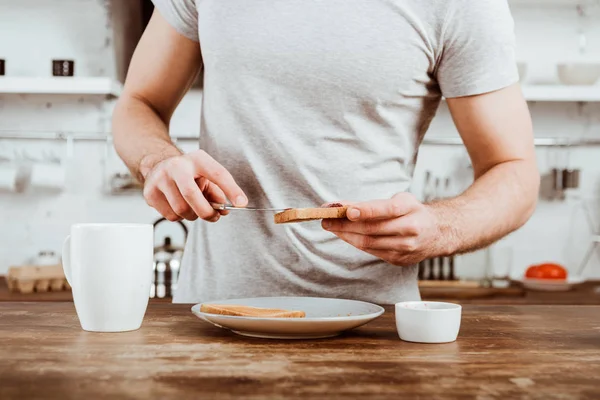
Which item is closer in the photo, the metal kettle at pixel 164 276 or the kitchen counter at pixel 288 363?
the kitchen counter at pixel 288 363

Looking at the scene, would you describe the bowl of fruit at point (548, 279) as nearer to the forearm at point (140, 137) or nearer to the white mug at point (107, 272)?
the forearm at point (140, 137)

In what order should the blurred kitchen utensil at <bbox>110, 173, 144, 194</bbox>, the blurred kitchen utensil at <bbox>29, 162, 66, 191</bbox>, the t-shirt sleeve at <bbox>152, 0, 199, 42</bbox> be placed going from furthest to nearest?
the blurred kitchen utensil at <bbox>110, 173, 144, 194</bbox>
the blurred kitchen utensil at <bbox>29, 162, 66, 191</bbox>
the t-shirt sleeve at <bbox>152, 0, 199, 42</bbox>

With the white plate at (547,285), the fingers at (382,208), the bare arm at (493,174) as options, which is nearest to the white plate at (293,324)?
the fingers at (382,208)

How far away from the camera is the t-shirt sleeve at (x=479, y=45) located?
4.12ft

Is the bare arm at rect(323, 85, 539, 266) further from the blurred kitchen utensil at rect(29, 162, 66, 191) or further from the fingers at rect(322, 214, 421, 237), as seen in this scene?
the blurred kitchen utensil at rect(29, 162, 66, 191)

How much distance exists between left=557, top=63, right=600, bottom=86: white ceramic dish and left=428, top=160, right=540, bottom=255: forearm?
5.78 feet

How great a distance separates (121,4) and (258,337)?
2459 millimetres

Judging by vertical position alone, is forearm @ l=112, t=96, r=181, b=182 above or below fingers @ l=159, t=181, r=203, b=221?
above

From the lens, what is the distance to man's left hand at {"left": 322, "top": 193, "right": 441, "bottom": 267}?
91 centimetres

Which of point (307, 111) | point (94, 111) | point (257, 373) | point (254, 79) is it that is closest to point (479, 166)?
point (307, 111)

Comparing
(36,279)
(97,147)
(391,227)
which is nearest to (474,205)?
(391,227)

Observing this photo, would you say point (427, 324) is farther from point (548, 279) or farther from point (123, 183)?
point (123, 183)

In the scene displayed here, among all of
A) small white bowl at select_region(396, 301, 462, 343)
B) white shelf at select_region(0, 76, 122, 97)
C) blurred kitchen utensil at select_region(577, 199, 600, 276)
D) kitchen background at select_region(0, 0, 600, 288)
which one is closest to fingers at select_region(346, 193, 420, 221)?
small white bowl at select_region(396, 301, 462, 343)

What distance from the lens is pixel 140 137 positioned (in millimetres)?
1350
